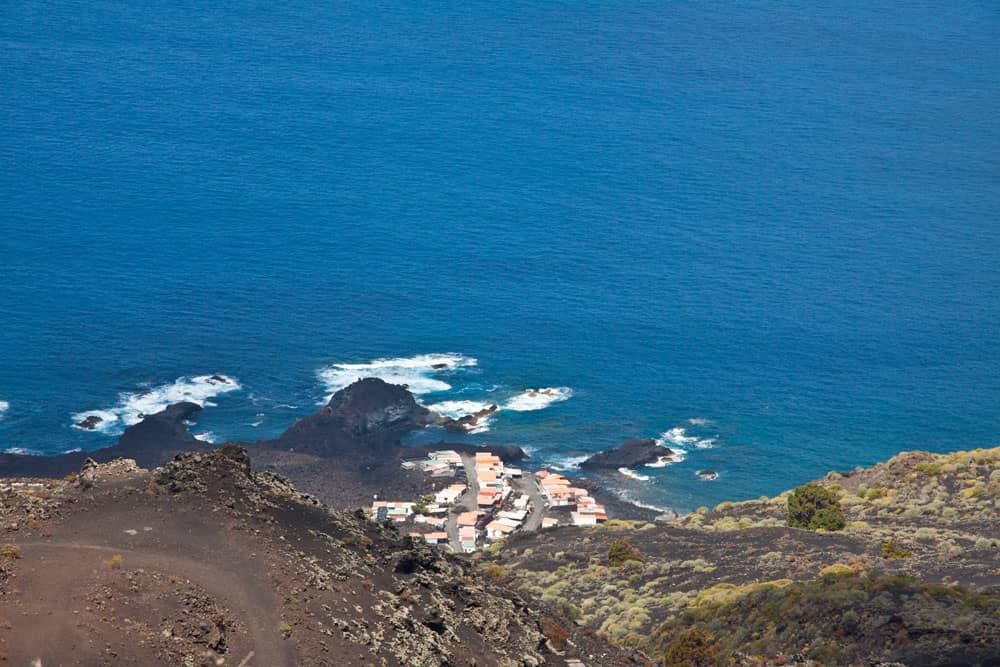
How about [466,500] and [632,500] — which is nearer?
[466,500]

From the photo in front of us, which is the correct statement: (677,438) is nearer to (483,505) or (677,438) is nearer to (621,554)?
(483,505)

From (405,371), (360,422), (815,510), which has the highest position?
(815,510)

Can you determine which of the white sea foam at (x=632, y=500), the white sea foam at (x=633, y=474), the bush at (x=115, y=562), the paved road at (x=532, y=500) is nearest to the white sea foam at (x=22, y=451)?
the paved road at (x=532, y=500)

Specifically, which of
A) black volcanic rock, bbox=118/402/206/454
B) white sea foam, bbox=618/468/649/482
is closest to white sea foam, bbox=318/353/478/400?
black volcanic rock, bbox=118/402/206/454

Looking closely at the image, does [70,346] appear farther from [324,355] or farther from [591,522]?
[591,522]

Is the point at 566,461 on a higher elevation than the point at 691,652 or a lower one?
lower

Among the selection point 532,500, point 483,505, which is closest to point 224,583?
point 483,505

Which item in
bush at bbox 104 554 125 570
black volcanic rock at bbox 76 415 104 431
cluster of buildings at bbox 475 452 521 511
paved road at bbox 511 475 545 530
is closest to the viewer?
bush at bbox 104 554 125 570

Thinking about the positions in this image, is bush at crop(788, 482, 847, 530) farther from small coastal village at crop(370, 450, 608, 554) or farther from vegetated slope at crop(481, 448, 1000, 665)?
small coastal village at crop(370, 450, 608, 554)

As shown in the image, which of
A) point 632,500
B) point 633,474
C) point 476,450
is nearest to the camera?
point 632,500
